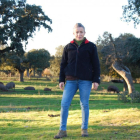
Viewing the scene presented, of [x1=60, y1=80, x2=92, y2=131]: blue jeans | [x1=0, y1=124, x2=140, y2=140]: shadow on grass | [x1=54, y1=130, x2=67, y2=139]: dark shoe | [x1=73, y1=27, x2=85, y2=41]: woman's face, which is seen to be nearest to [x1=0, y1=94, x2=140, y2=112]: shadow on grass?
[x1=0, y1=124, x2=140, y2=140]: shadow on grass

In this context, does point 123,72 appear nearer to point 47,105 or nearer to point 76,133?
point 47,105

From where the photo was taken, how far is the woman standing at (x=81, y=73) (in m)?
4.55

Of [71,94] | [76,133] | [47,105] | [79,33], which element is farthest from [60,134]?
[47,105]

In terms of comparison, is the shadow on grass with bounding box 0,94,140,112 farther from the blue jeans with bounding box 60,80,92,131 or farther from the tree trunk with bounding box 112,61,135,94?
the blue jeans with bounding box 60,80,92,131

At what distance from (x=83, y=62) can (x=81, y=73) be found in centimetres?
22

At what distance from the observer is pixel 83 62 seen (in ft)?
15.1

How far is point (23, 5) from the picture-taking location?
2475cm

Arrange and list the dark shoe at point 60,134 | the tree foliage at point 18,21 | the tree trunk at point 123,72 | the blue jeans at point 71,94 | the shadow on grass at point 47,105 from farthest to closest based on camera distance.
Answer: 1. the tree foliage at point 18,21
2. the tree trunk at point 123,72
3. the shadow on grass at point 47,105
4. the blue jeans at point 71,94
5. the dark shoe at point 60,134

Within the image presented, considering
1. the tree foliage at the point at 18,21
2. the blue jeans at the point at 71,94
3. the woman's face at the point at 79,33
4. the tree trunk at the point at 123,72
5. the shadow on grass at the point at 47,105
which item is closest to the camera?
the blue jeans at the point at 71,94

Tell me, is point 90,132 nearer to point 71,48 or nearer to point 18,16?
point 71,48

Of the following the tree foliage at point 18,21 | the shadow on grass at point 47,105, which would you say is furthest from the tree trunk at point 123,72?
the tree foliage at point 18,21

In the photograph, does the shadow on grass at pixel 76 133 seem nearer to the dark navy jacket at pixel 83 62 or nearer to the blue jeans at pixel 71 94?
the blue jeans at pixel 71 94

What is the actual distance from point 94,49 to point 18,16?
20.2 m

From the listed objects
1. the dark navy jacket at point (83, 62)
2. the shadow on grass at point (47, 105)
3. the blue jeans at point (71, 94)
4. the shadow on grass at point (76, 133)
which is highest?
the dark navy jacket at point (83, 62)
